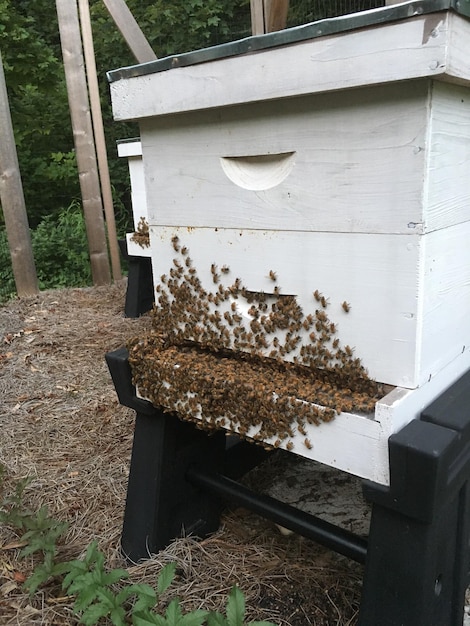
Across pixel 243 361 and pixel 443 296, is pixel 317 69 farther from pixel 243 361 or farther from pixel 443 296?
pixel 243 361

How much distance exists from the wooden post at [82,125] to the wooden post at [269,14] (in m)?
2.23

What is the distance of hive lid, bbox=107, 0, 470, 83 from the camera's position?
0.79m

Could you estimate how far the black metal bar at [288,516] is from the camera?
1.25 metres

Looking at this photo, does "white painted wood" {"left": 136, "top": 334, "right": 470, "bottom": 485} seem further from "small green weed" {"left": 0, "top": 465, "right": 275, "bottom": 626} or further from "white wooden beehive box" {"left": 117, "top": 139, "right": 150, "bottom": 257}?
"white wooden beehive box" {"left": 117, "top": 139, "right": 150, "bottom": 257}

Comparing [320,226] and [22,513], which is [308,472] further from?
[320,226]

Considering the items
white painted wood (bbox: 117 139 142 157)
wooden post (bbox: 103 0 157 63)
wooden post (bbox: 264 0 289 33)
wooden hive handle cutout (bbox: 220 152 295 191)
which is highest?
wooden post (bbox: 103 0 157 63)

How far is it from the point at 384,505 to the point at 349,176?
2.03 ft

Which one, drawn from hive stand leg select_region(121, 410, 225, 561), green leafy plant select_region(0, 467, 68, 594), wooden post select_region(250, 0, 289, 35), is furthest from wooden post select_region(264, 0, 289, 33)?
green leafy plant select_region(0, 467, 68, 594)

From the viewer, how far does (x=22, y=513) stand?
5.03 ft

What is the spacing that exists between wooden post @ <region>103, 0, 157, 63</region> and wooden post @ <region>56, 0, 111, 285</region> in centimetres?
62

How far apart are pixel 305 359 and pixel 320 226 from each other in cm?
28

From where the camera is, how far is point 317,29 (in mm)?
904

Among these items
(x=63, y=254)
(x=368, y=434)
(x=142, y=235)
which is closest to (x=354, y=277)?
(x=368, y=434)

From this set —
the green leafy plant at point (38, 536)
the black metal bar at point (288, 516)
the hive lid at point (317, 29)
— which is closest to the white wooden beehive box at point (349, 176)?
the hive lid at point (317, 29)
